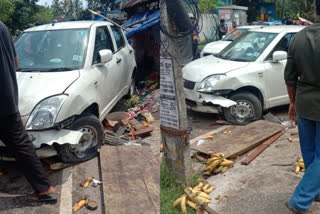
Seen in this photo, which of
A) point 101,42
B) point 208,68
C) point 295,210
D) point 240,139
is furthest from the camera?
point 208,68

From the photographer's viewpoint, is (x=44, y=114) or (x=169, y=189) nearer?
(x=169, y=189)

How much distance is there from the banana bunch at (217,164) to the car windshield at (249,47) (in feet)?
8.96

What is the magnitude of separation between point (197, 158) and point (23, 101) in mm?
2297

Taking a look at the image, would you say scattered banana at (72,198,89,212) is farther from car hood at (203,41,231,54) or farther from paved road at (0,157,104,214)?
car hood at (203,41,231,54)

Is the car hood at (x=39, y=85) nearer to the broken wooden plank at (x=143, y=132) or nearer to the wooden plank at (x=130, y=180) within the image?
the wooden plank at (x=130, y=180)

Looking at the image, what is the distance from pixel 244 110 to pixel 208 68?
40.4 inches

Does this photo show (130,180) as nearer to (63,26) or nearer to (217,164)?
(217,164)

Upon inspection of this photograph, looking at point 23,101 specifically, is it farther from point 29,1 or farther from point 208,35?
point 208,35

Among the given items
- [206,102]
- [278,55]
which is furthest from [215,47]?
[206,102]

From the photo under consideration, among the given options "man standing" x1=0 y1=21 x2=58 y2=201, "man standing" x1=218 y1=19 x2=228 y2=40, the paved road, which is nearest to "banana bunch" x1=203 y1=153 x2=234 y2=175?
the paved road

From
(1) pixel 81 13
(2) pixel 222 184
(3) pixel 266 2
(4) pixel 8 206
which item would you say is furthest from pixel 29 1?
(3) pixel 266 2

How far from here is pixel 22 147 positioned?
329cm

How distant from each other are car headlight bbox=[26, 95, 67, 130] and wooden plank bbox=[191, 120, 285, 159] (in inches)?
76.4

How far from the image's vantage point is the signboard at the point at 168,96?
3162 mm
